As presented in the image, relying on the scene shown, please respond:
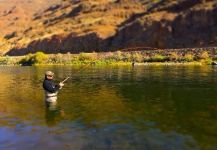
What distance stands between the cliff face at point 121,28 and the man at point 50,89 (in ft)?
202

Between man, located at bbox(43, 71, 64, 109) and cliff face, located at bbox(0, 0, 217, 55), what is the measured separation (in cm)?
6164

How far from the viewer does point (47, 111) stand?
531 inches

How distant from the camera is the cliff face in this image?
299ft

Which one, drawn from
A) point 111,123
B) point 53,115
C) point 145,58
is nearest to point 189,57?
point 145,58

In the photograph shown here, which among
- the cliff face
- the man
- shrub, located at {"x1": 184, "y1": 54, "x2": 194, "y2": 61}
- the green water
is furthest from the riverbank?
the man

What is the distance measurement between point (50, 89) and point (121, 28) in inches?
3802

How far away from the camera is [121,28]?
108875 mm

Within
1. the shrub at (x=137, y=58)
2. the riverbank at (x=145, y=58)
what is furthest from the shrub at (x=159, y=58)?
the shrub at (x=137, y=58)

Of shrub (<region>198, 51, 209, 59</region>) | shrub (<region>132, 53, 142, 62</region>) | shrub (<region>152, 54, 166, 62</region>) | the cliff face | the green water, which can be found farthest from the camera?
the cliff face

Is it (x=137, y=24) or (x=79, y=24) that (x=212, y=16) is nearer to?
(x=137, y=24)

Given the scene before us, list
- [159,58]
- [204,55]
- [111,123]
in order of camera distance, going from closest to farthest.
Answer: [111,123]
[204,55]
[159,58]

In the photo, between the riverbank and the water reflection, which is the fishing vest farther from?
the riverbank

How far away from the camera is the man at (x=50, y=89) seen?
1379cm

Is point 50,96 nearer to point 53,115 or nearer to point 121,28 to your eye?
point 53,115
